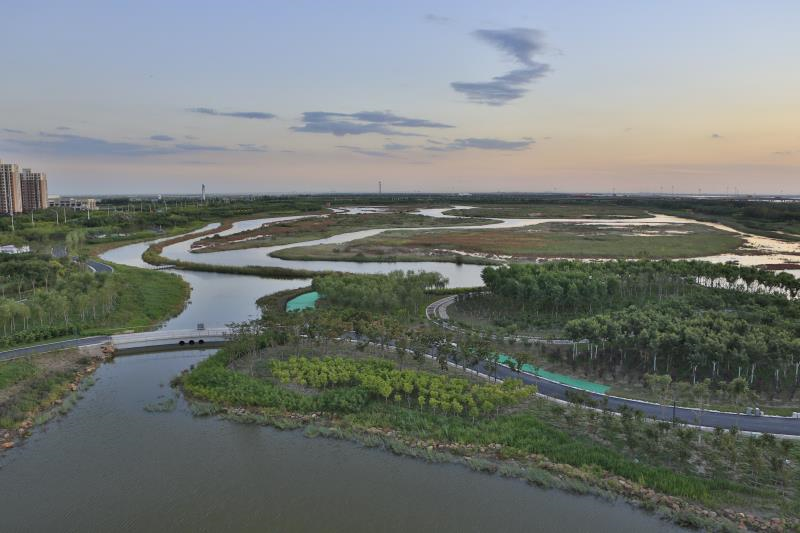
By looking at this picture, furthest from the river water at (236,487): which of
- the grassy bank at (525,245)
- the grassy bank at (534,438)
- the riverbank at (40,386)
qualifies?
the grassy bank at (525,245)

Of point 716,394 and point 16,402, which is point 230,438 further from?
point 716,394

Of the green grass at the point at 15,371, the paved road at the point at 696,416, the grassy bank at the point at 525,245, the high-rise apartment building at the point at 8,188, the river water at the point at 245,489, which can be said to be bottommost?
the river water at the point at 245,489

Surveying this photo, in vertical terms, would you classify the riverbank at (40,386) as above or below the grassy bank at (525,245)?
below

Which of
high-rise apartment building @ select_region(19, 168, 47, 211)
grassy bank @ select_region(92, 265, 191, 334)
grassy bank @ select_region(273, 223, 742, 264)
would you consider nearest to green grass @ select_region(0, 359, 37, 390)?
grassy bank @ select_region(92, 265, 191, 334)

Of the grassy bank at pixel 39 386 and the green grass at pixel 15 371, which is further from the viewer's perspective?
the green grass at pixel 15 371

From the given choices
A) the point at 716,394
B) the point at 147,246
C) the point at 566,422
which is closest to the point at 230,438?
the point at 566,422

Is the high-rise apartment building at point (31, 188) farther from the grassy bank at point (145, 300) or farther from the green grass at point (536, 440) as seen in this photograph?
the green grass at point (536, 440)

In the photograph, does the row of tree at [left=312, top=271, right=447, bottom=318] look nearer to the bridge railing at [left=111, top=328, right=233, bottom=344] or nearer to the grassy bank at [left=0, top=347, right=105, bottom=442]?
the bridge railing at [left=111, top=328, right=233, bottom=344]
